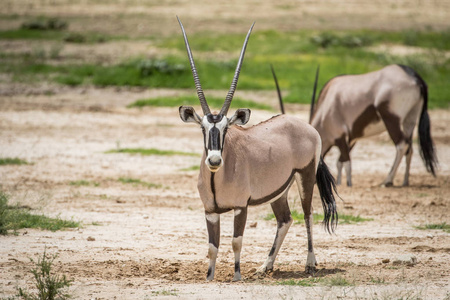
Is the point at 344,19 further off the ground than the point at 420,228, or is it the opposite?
the point at 420,228

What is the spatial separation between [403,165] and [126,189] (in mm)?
6472

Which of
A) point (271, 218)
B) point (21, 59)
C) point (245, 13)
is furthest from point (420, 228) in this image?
point (245, 13)

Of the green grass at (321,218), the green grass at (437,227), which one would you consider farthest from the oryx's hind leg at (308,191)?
the green grass at (437,227)

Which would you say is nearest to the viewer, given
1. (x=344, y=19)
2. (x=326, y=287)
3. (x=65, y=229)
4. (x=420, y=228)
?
(x=326, y=287)

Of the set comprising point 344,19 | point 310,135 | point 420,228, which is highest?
point 310,135

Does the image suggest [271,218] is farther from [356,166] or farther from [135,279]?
[356,166]

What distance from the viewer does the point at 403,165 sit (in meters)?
16.2

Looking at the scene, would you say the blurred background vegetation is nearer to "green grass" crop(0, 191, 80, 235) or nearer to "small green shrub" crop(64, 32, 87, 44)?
"small green shrub" crop(64, 32, 87, 44)

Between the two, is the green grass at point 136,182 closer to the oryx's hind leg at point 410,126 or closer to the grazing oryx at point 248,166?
the oryx's hind leg at point 410,126

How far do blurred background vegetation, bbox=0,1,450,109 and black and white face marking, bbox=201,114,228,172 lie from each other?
14018 millimetres

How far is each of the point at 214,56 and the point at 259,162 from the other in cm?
2024

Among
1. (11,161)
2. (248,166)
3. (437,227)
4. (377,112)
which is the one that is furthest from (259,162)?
(11,161)

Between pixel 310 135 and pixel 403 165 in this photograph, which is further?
pixel 403 165

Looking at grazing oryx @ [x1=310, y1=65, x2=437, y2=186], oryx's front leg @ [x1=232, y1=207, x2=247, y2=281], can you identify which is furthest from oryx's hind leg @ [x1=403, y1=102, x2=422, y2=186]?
oryx's front leg @ [x1=232, y1=207, x2=247, y2=281]
